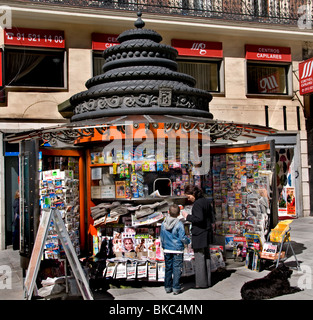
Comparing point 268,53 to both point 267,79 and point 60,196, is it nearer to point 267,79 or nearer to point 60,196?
point 267,79

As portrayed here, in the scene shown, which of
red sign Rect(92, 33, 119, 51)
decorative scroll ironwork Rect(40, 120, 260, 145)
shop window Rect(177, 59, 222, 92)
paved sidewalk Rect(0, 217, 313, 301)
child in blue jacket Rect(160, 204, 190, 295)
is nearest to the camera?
paved sidewalk Rect(0, 217, 313, 301)

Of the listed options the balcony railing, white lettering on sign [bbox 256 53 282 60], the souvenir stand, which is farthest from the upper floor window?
white lettering on sign [bbox 256 53 282 60]

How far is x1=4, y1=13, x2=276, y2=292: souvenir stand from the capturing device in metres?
7.73

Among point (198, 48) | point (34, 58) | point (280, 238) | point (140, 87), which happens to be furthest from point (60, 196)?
point (198, 48)

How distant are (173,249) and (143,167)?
1.82m

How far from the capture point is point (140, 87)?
827cm

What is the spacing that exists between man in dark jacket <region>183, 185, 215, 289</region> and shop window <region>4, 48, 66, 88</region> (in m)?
8.06

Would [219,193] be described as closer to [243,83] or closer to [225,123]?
[225,123]

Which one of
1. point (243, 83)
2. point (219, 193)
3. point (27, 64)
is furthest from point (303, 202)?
point (27, 64)

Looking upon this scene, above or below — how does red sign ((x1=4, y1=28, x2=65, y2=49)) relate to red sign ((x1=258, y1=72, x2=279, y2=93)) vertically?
above

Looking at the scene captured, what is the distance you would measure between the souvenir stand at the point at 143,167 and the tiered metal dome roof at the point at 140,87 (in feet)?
0.06

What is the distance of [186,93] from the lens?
8.66 m

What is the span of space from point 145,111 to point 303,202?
9764 millimetres

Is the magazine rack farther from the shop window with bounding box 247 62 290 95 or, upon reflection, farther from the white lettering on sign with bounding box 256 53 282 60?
the white lettering on sign with bounding box 256 53 282 60
